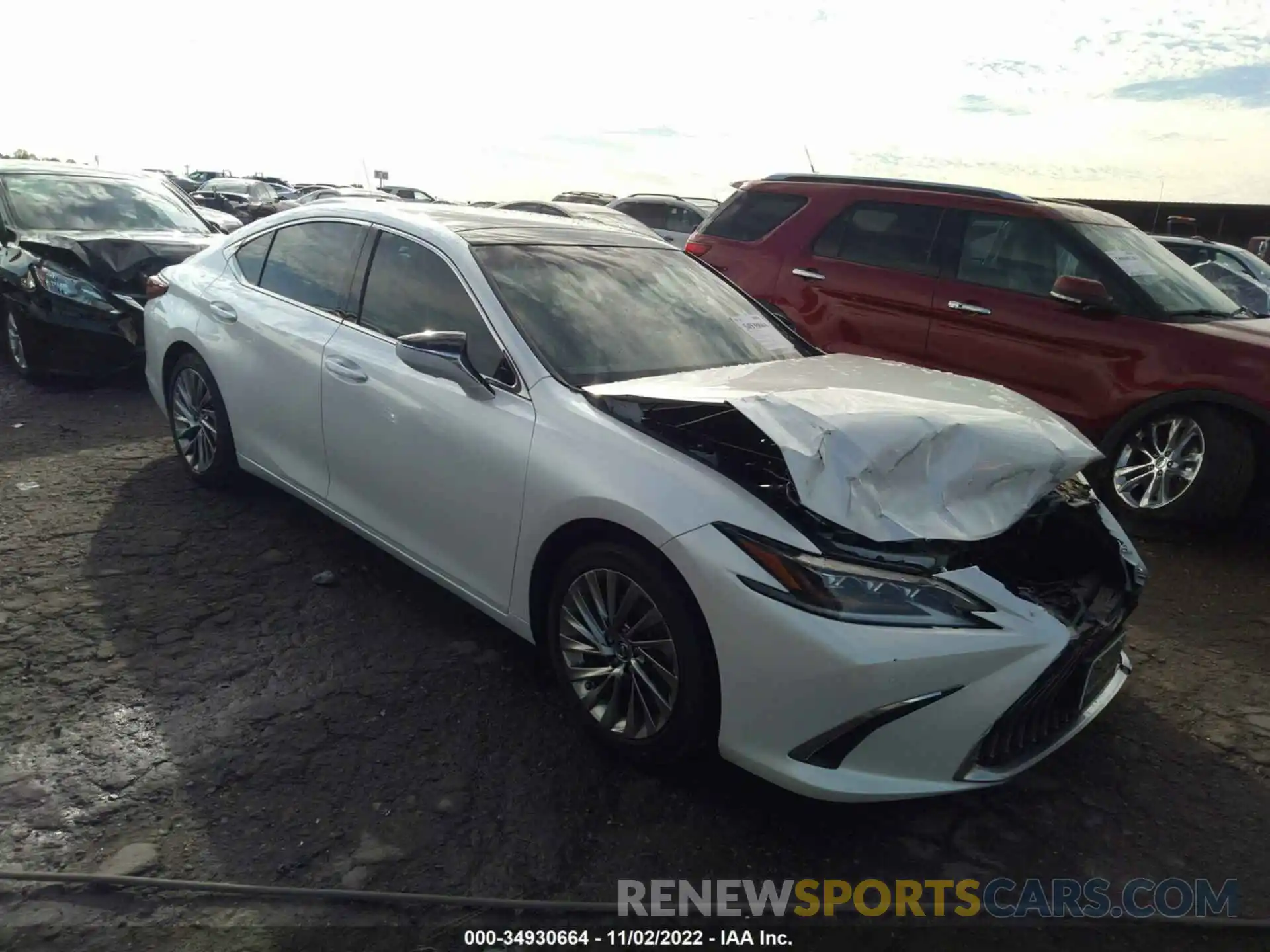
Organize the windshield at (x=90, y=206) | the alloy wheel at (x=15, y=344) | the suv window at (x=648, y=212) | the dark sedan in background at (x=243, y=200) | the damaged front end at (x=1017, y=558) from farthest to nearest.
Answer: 1. the dark sedan in background at (x=243, y=200)
2. the suv window at (x=648, y=212)
3. the windshield at (x=90, y=206)
4. the alloy wheel at (x=15, y=344)
5. the damaged front end at (x=1017, y=558)

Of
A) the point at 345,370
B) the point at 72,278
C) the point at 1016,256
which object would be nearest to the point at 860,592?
the point at 345,370

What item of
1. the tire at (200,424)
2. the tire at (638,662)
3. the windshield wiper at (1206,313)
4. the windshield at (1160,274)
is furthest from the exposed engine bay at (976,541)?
the windshield at (1160,274)

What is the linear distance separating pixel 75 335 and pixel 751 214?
5.02m

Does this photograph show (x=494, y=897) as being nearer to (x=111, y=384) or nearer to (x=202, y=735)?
(x=202, y=735)

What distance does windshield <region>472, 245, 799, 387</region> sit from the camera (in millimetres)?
3312

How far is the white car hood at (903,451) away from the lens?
2.54 metres

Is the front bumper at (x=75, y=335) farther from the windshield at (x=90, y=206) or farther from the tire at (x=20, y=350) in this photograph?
the windshield at (x=90, y=206)

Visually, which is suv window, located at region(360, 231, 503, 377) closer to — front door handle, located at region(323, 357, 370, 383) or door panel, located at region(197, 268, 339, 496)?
front door handle, located at region(323, 357, 370, 383)

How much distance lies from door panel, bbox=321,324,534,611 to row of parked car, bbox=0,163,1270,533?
42.3 inches

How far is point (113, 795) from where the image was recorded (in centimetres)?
271

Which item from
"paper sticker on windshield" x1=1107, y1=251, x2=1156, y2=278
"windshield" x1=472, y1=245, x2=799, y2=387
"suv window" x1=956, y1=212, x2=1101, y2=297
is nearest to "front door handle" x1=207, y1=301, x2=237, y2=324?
"windshield" x1=472, y1=245, x2=799, y2=387

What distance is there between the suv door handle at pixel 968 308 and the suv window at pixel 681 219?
10916mm

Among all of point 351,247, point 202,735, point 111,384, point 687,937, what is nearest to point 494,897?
point 687,937

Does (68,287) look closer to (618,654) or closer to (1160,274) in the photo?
(618,654)
